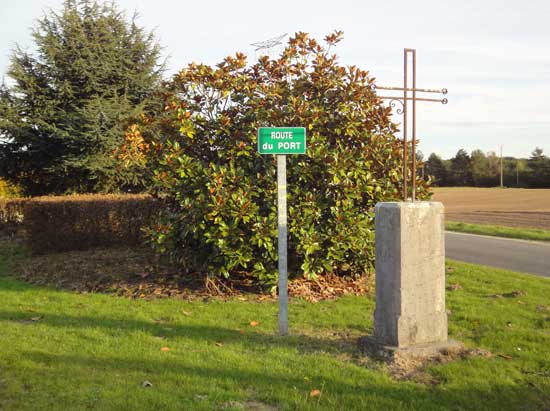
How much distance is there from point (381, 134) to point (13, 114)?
447 inches

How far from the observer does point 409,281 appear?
214 inches

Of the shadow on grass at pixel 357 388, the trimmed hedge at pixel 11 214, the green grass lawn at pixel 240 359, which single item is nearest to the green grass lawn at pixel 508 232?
the green grass lawn at pixel 240 359

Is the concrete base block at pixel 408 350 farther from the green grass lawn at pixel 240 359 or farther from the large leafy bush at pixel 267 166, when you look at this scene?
the large leafy bush at pixel 267 166

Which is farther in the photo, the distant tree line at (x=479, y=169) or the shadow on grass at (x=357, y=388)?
the distant tree line at (x=479, y=169)

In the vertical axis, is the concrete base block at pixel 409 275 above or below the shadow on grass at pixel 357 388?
above

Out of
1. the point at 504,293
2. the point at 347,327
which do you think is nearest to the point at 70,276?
the point at 347,327

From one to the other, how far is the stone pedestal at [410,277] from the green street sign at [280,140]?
3.96 feet

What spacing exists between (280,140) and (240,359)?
7.73 feet

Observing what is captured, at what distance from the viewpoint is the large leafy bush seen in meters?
8.12

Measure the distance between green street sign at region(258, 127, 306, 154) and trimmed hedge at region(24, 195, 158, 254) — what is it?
654 cm

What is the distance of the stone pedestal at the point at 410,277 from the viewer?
5398 millimetres

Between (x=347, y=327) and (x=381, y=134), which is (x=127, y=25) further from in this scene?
(x=347, y=327)

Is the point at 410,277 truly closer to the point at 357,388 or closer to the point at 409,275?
the point at 409,275

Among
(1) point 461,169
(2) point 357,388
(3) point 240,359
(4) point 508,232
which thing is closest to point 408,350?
(2) point 357,388
